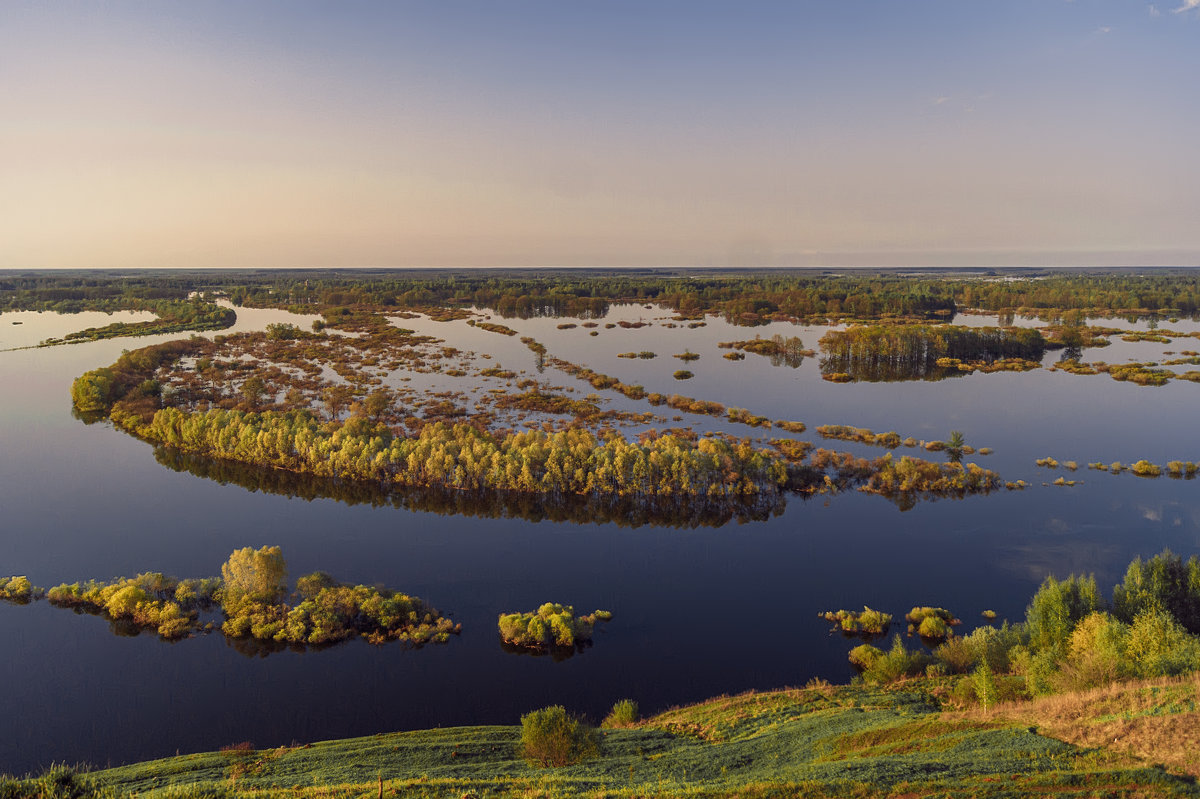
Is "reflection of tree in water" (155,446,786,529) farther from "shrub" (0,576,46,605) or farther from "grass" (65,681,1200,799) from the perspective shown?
"grass" (65,681,1200,799)

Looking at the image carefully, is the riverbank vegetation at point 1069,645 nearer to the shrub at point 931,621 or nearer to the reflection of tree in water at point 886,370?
the shrub at point 931,621

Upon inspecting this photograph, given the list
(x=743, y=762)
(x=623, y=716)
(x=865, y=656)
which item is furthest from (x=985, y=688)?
(x=623, y=716)

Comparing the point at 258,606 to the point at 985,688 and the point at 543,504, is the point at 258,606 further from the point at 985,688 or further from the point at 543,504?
the point at 985,688

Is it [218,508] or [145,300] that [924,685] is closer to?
[218,508]

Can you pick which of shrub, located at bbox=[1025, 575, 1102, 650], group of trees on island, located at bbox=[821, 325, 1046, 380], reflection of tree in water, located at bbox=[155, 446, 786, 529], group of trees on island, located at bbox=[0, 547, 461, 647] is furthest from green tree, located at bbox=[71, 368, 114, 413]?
group of trees on island, located at bbox=[821, 325, 1046, 380]

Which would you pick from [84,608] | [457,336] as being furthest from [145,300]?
[84,608]

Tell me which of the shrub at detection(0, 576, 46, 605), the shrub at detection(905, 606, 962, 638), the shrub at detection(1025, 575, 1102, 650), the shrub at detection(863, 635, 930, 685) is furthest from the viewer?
the shrub at detection(0, 576, 46, 605)
